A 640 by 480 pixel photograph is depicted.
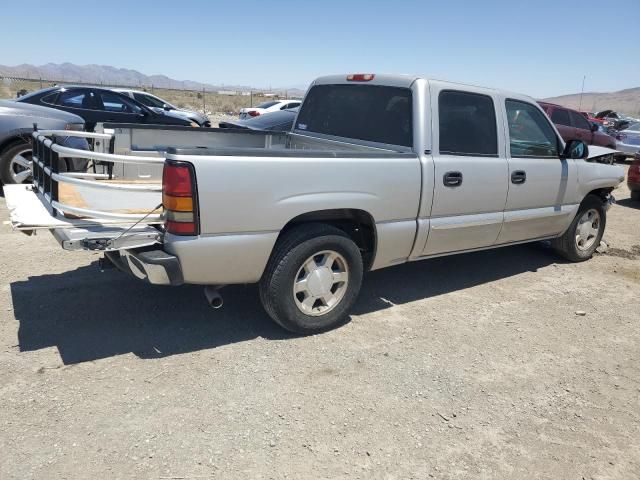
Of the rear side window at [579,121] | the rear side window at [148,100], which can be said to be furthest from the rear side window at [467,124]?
the rear side window at [579,121]

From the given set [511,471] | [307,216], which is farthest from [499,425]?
[307,216]

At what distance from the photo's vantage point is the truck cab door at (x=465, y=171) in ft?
14.6

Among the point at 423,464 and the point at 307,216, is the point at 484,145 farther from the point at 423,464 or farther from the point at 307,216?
the point at 423,464

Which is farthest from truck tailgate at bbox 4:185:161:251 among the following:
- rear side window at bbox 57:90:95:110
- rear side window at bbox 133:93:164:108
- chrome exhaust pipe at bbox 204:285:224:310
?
rear side window at bbox 133:93:164:108

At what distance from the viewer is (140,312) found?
4.23 metres

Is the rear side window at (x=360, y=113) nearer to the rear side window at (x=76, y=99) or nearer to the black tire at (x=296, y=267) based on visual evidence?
the black tire at (x=296, y=267)

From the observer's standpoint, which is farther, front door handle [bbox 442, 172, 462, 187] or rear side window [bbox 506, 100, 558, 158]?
rear side window [bbox 506, 100, 558, 158]

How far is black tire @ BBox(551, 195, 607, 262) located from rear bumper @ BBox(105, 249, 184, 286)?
4727 millimetres

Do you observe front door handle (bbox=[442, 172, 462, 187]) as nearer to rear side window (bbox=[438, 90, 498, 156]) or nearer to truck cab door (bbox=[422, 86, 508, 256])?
truck cab door (bbox=[422, 86, 508, 256])

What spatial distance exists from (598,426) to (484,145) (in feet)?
8.31

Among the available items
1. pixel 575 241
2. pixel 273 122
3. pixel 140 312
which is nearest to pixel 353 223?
pixel 140 312

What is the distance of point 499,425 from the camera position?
316 centimetres

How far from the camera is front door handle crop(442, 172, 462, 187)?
443cm

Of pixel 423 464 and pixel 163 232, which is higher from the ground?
pixel 163 232
